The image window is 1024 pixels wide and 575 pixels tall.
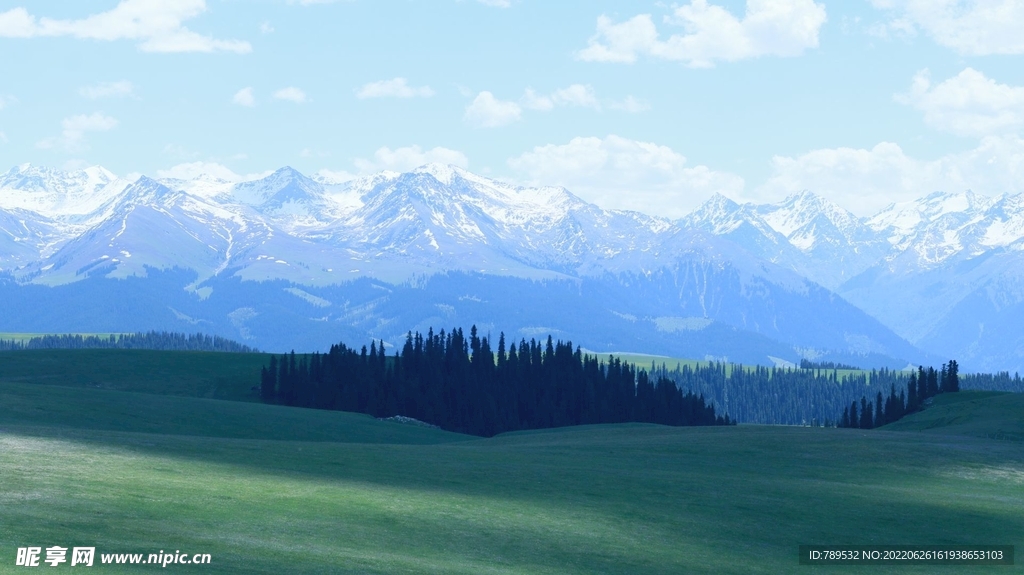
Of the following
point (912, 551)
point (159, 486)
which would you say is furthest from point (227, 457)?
point (912, 551)

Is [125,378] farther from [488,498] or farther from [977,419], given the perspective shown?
[488,498]

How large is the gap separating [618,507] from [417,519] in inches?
449

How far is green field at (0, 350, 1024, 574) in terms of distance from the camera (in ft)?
154

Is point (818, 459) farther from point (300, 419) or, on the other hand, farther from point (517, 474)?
point (300, 419)

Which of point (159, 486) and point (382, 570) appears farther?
point (159, 486)

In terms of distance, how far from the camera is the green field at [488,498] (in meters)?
46.8

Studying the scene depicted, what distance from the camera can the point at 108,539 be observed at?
43312 mm

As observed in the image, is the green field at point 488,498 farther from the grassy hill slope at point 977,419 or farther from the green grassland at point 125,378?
the green grassland at point 125,378

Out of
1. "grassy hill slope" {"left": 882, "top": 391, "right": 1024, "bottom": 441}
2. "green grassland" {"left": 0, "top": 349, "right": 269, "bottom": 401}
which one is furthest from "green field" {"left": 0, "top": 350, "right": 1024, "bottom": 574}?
"green grassland" {"left": 0, "top": 349, "right": 269, "bottom": 401}

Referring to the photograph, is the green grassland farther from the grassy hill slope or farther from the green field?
the grassy hill slope

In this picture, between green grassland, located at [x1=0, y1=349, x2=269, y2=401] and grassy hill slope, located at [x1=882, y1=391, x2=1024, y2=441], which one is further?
green grassland, located at [x1=0, y1=349, x2=269, y2=401]

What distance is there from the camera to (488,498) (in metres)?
61.6

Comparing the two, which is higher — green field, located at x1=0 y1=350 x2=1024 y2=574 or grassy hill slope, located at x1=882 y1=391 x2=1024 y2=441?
grassy hill slope, located at x1=882 y1=391 x2=1024 y2=441

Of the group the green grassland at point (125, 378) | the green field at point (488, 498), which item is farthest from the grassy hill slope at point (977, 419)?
the green grassland at point (125, 378)
